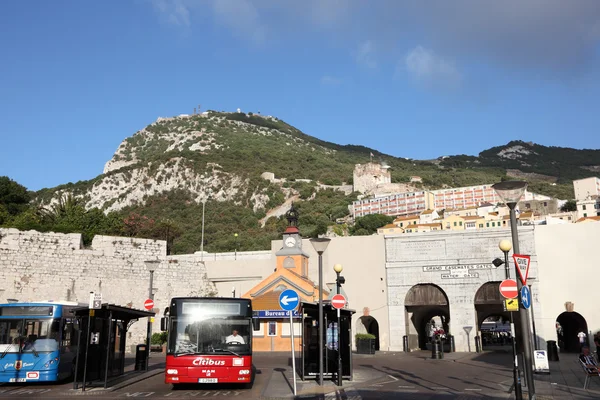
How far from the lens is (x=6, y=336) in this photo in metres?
14.3

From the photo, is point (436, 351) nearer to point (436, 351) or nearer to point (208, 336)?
point (436, 351)

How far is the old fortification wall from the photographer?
3334 centimetres

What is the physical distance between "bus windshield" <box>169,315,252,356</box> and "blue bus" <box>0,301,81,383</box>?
384 centimetres

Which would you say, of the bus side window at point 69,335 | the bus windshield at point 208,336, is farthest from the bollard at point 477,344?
the bus side window at point 69,335

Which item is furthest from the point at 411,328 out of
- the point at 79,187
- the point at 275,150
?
the point at 275,150

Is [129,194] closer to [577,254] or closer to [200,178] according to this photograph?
[200,178]

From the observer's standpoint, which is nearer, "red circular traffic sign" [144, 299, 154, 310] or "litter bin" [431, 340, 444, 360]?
"red circular traffic sign" [144, 299, 154, 310]

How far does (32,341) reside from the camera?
14484 mm

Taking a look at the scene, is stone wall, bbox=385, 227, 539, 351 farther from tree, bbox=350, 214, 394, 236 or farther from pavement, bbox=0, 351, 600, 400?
tree, bbox=350, 214, 394, 236

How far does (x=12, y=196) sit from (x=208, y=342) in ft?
165

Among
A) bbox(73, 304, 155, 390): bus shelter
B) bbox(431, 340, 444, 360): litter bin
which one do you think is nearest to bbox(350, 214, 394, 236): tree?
bbox(431, 340, 444, 360): litter bin

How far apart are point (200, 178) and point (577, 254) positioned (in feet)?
336

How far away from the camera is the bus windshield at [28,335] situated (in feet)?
47.0

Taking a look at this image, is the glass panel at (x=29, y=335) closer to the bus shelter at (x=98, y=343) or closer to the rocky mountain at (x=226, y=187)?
the bus shelter at (x=98, y=343)
